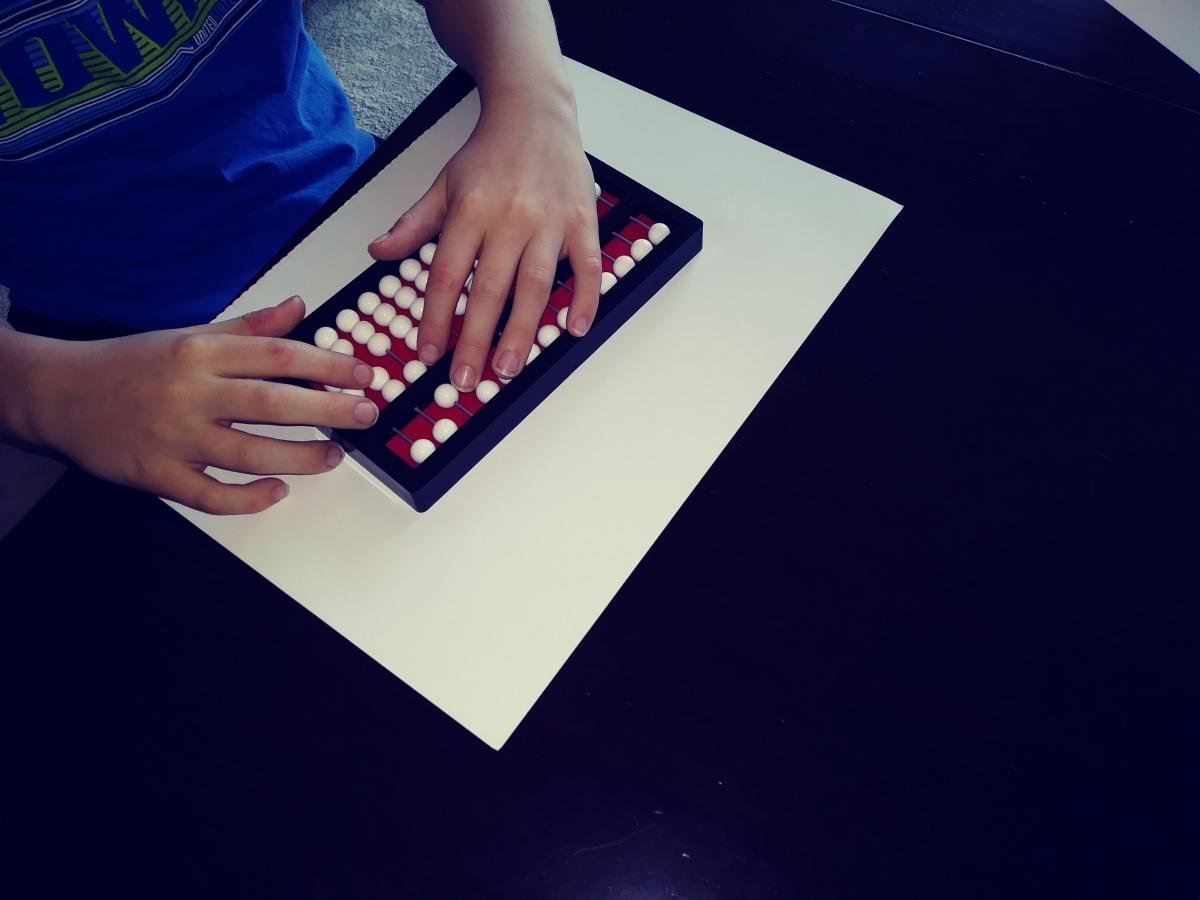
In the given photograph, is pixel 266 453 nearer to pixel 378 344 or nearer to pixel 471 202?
pixel 378 344

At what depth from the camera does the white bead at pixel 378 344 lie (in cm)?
49

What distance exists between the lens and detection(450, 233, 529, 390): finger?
0.47m

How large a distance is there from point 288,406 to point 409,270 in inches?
5.0

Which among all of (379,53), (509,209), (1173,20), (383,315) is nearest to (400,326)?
(383,315)

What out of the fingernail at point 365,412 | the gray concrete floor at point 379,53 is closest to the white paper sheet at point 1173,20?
the fingernail at point 365,412

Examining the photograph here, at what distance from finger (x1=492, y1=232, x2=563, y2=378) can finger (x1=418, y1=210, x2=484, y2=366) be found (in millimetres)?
33

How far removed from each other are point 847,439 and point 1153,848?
250 mm

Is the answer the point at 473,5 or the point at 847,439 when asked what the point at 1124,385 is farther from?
the point at 473,5

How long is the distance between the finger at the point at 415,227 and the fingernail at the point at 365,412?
12 cm

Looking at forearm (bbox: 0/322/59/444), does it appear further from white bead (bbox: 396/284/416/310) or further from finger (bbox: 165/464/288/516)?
white bead (bbox: 396/284/416/310)

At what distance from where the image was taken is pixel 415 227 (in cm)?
52

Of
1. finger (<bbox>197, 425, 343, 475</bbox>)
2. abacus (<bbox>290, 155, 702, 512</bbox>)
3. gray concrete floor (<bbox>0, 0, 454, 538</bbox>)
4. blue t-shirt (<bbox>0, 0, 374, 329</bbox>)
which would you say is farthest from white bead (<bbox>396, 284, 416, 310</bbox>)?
gray concrete floor (<bbox>0, 0, 454, 538</bbox>)

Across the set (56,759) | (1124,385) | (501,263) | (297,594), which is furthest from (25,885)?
(1124,385)

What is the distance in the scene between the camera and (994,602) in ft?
1.40
